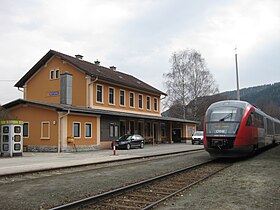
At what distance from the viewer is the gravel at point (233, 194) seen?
7480 mm

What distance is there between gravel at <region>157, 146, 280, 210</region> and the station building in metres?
16.8

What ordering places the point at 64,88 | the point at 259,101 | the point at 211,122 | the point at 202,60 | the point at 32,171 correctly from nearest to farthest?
the point at 32,171 → the point at 211,122 → the point at 64,88 → the point at 202,60 → the point at 259,101

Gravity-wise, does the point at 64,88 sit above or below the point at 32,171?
above

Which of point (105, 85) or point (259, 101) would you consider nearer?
point (105, 85)

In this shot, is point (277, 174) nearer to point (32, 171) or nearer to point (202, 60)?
point (32, 171)

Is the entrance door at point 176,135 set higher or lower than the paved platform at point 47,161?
higher

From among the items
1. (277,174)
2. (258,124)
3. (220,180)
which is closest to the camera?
(220,180)

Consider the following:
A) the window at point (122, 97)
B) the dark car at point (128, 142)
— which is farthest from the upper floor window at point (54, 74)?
the dark car at point (128, 142)

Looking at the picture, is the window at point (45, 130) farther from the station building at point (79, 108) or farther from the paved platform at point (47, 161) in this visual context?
Result: the paved platform at point (47, 161)

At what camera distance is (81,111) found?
87.7ft

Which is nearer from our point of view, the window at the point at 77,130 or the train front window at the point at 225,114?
the train front window at the point at 225,114

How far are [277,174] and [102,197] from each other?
7.40 metres

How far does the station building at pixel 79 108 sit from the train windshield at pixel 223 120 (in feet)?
39.4

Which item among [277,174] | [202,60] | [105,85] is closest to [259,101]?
[202,60]
